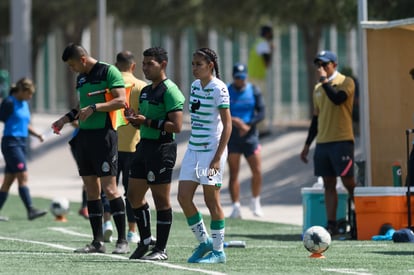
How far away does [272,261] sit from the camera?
12.2 meters

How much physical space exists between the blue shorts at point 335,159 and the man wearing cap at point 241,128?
307cm

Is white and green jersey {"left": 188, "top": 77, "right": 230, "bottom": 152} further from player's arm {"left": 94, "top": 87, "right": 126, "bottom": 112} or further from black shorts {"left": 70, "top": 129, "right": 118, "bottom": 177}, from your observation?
black shorts {"left": 70, "top": 129, "right": 118, "bottom": 177}

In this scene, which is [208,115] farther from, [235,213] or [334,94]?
[235,213]

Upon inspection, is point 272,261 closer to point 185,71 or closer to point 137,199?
point 137,199

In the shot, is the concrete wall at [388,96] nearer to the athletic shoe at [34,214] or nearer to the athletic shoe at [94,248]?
the athletic shoe at [94,248]

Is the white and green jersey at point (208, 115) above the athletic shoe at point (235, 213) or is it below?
above

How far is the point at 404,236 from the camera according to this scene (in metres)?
14.2

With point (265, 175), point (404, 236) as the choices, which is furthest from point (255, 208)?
point (265, 175)

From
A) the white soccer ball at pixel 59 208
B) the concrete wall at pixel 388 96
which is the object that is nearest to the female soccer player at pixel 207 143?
the concrete wall at pixel 388 96

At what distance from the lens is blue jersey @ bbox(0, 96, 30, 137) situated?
18250mm

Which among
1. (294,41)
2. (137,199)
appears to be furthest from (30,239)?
(294,41)

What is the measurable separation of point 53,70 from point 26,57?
24.3 m

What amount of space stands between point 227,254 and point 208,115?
1693mm

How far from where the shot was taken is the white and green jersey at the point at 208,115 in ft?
38.7
